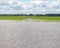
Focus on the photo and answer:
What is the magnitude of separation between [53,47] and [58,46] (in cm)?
26

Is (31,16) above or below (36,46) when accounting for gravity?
below

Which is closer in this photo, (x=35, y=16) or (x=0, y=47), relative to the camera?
(x=0, y=47)

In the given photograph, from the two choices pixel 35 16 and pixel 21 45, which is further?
pixel 35 16

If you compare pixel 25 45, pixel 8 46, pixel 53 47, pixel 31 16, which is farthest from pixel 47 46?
pixel 31 16

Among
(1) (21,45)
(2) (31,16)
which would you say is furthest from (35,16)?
(1) (21,45)

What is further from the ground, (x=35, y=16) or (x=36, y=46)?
(x=36, y=46)

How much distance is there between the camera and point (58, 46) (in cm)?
944

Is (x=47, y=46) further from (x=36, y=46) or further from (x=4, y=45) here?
(x=4, y=45)

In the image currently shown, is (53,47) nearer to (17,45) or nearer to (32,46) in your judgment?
(32,46)

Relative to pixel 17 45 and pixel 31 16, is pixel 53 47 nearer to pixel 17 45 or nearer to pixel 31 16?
pixel 17 45

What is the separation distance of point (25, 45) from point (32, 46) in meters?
0.32

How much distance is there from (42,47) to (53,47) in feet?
1.46

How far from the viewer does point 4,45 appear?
9453 millimetres

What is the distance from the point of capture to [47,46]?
374 inches
